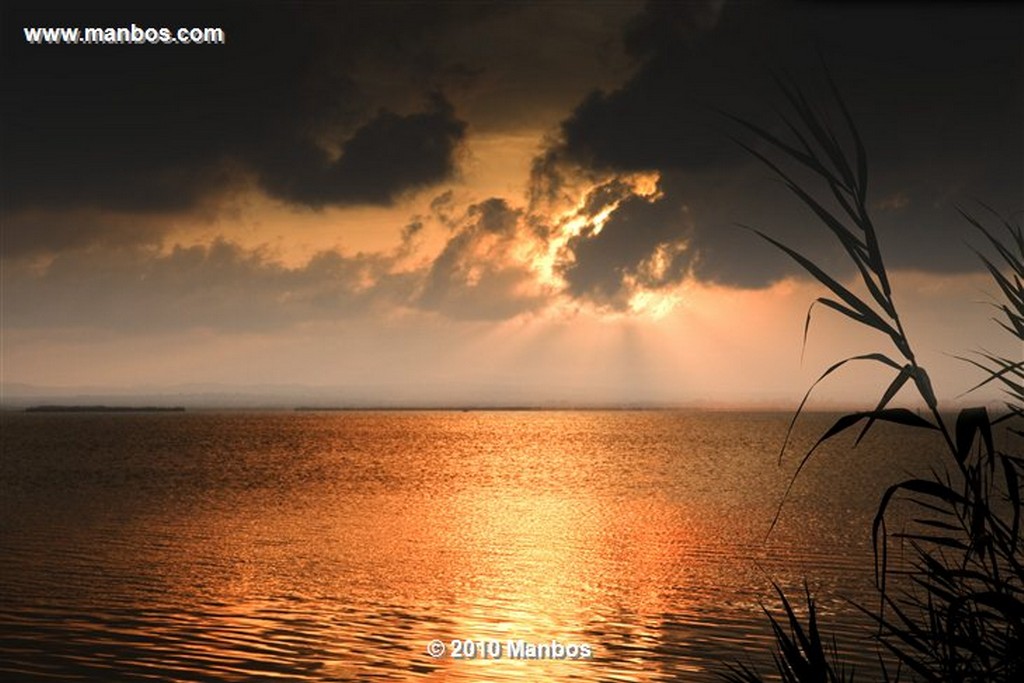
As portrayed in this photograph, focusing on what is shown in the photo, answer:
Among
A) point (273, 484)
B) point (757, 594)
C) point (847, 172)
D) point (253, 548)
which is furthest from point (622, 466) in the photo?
point (847, 172)

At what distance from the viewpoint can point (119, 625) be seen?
906 inches

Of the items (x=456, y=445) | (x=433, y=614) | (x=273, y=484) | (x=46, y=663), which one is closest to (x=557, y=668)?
(x=433, y=614)

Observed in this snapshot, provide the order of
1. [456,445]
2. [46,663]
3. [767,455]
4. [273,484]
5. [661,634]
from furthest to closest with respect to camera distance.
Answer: [456,445], [767,455], [273,484], [661,634], [46,663]

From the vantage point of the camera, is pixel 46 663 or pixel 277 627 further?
pixel 277 627

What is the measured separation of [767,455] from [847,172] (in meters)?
127

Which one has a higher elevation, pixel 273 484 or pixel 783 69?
pixel 783 69

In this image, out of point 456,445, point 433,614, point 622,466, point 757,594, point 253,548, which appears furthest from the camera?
point 456,445

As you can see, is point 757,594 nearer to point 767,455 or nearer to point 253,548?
point 253,548

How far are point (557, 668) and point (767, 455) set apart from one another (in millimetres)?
110883

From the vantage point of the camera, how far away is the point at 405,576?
30.8 m

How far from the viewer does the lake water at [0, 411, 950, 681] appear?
2009cm

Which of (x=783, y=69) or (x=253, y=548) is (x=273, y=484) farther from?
(x=783, y=69)

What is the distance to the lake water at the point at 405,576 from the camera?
20.1 meters

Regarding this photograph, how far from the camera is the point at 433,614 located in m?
25.0
